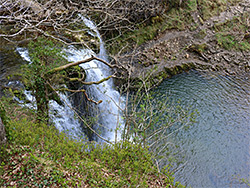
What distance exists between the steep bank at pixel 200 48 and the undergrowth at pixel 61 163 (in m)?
6.54

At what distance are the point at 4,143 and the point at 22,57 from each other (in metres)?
4.35

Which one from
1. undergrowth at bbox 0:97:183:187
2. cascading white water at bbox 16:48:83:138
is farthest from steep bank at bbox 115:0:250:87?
undergrowth at bbox 0:97:183:187

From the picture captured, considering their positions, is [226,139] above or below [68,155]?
below

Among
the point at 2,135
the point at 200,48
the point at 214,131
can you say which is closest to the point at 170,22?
the point at 200,48

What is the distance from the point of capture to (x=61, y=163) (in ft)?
17.2

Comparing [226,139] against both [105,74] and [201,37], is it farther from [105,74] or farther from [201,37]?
[201,37]

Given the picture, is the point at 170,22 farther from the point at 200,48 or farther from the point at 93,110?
the point at 93,110

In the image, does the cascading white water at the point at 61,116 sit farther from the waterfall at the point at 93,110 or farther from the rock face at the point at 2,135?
the rock face at the point at 2,135

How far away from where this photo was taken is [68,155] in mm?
5586

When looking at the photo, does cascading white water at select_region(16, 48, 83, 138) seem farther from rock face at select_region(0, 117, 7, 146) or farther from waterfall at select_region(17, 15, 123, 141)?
rock face at select_region(0, 117, 7, 146)

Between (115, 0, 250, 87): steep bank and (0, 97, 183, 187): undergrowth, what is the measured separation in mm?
6535

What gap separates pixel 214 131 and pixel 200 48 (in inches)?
252

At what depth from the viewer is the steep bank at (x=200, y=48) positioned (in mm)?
12844

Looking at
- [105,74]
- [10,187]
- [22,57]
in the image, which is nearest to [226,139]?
[105,74]
